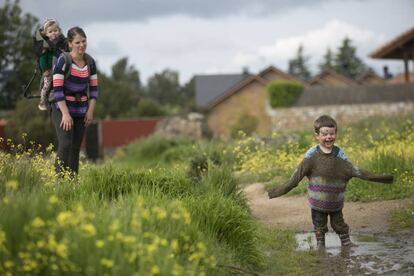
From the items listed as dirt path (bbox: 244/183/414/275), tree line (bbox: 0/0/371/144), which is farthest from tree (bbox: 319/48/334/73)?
dirt path (bbox: 244/183/414/275)

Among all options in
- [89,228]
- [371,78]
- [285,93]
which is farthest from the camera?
[371,78]

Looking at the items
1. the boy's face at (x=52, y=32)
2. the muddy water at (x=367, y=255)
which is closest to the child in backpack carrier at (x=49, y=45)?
the boy's face at (x=52, y=32)

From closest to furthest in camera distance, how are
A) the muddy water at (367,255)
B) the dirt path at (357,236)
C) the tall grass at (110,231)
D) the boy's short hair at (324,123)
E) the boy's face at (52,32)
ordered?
the tall grass at (110,231)
the muddy water at (367,255)
the dirt path at (357,236)
the boy's short hair at (324,123)
the boy's face at (52,32)

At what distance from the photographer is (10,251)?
3.64m

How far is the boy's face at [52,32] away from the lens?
22.7 ft

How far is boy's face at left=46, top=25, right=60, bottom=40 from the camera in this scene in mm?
6914

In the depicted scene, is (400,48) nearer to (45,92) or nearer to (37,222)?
(45,92)

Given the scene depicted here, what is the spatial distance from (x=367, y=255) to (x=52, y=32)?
407 centimetres

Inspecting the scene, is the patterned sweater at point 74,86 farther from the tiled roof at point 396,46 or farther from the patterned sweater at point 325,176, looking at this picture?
the tiled roof at point 396,46

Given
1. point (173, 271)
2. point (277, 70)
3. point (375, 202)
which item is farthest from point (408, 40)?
point (277, 70)

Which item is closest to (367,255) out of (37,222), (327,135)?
(327,135)

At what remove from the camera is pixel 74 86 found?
6824mm

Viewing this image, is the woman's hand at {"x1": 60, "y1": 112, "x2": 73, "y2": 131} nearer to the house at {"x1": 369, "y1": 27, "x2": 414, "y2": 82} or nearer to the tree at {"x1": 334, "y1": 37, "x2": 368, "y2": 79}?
the house at {"x1": 369, "y1": 27, "x2": 414, "y2": 82}

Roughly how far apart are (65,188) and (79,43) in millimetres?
1846
